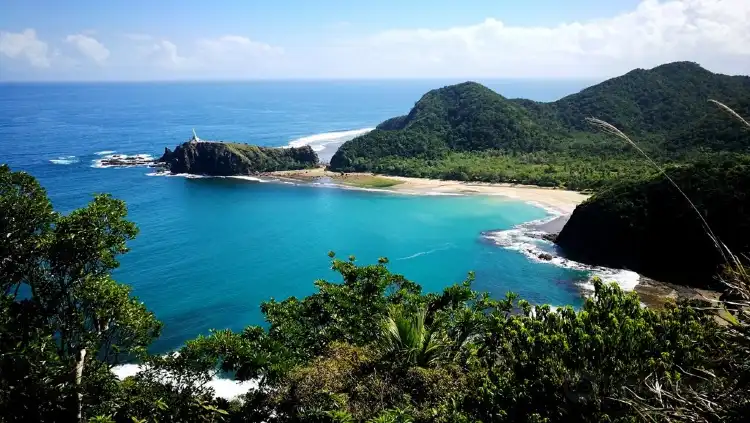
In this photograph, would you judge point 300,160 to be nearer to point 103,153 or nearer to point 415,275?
point 103,153

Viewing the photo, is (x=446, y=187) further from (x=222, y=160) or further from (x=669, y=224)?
(x=222, y=160)

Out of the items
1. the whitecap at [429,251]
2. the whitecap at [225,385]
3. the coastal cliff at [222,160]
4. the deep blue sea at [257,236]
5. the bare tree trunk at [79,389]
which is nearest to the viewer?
the bare tree trunk at [79,389]

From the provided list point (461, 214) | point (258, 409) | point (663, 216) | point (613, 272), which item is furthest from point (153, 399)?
point (461, 214)

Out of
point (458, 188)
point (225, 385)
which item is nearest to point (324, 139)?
point (458, 188)

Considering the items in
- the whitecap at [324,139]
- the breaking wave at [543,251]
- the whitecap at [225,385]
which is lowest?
the whitecap at [225,385]

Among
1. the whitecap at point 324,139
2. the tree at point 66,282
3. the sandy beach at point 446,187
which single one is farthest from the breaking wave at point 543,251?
the whitecap at point 324,139

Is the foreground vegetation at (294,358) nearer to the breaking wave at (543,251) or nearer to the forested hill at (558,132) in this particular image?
the breaking wave at (543,251)

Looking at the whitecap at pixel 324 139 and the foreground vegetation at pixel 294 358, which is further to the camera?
the whitecap at pixel 324 139
